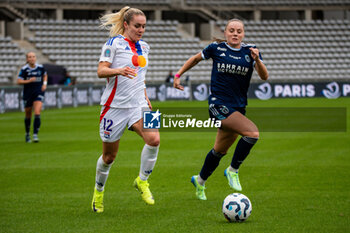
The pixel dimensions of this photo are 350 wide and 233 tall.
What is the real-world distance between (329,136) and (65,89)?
1774 centimetres

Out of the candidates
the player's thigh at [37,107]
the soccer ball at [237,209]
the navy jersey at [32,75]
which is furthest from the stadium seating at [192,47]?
the soccer ball at [237,209]

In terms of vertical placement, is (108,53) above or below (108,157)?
above

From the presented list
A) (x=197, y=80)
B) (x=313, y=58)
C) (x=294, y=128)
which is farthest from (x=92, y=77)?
(x=294, y=128)

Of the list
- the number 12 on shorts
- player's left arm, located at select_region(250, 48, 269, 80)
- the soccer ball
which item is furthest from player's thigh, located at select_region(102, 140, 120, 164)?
player's left arm, located at select_region(250, 48, 269, 80)

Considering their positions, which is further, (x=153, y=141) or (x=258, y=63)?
(x=258, y=63)

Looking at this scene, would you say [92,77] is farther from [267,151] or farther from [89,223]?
[89,223]

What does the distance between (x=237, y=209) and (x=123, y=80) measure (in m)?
2.00

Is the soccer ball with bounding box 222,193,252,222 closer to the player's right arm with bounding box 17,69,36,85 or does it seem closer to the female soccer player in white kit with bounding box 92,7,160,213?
the female soccer player in white kit with bounding box 92,7,160,213

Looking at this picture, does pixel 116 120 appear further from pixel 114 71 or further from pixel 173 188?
pixel 173 188

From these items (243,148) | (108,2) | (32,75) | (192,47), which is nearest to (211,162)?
(243,148)

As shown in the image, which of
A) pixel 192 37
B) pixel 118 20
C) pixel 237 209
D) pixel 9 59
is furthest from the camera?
pixel 192 37

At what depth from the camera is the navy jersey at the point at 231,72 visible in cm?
753

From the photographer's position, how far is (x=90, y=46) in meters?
40.3

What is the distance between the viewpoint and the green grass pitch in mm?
6496
